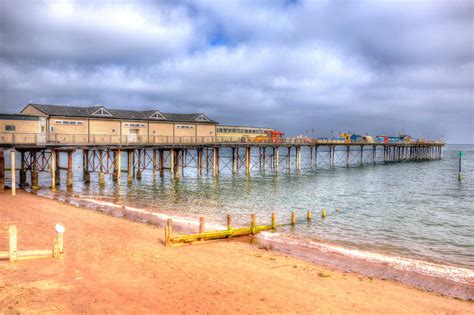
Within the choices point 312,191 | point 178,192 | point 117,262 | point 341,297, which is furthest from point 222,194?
point 341,297

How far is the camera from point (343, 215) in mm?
28969

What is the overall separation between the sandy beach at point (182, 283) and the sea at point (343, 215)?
215 cm

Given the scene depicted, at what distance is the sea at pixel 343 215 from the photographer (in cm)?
1697

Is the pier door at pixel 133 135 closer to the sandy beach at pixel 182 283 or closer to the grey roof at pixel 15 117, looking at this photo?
the grey roof at pixel 15 117

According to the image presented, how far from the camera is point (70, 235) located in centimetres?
1800

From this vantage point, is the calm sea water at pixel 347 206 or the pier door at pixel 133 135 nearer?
the calm sea water at pixel 347 206

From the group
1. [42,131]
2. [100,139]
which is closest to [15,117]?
[42,131]

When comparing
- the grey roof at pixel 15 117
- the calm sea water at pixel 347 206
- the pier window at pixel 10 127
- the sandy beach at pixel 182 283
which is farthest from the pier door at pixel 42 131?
the sandy beach at pixel 182 283

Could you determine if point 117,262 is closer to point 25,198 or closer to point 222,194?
point 25,198

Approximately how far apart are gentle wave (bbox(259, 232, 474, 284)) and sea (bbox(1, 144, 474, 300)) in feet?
0.14

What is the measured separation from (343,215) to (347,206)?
485 centimetres

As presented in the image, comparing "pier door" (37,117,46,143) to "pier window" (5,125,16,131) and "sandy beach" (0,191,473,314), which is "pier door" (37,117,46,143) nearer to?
"pier window" (5,125,16,131)

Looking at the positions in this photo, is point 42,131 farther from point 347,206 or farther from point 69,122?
point 347,206

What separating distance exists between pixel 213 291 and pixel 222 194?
2619 cm
